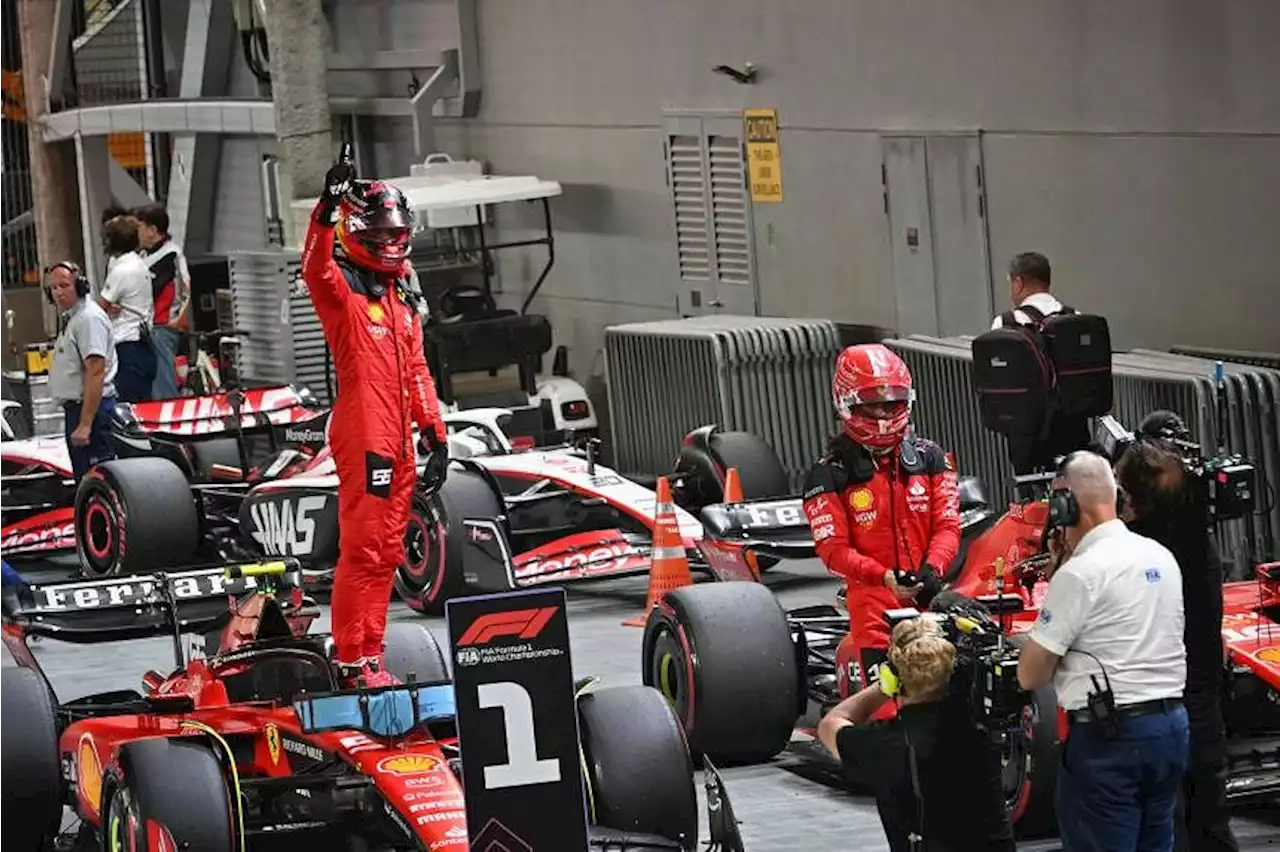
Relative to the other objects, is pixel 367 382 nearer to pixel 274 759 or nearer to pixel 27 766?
pixel 274 759

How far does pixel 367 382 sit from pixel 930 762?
3.60 meters

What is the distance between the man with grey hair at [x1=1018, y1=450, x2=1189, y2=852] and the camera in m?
7.95

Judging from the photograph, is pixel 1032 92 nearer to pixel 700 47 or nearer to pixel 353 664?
pixel 700 47

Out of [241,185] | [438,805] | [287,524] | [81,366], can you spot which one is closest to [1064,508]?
[438,805]

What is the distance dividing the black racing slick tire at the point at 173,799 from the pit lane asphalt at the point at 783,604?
2112 millimetres

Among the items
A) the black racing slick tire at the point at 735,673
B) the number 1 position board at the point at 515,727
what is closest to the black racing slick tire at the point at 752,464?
the black racing slick tire at the point at 735,673

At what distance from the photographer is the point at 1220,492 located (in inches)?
369

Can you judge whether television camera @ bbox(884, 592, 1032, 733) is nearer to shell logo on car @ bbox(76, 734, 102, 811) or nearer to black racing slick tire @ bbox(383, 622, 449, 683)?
black racing slick tire @ bbox(383, 622, 449, 683)

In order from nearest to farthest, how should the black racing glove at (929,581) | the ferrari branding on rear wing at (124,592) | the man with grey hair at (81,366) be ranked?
the black racing glove at (929,581) < the ferrari branding on rear wing at (124,592) < the man with grey hair at (81,366)

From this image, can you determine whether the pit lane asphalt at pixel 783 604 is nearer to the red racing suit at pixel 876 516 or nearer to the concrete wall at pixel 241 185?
the red racing suit at pixel 876 516

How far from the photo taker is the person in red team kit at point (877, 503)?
10258 mm

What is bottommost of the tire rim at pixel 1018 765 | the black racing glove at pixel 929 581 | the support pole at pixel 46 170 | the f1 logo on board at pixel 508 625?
the tire rim at pixel 1018 765

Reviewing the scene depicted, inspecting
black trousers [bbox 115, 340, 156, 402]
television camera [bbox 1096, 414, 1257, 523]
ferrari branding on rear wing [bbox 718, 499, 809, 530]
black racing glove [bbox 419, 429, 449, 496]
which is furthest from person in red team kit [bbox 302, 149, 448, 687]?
black trousers [bbox 115, 340, 156, 402]

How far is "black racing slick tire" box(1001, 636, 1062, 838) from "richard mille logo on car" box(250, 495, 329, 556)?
21.5ft
